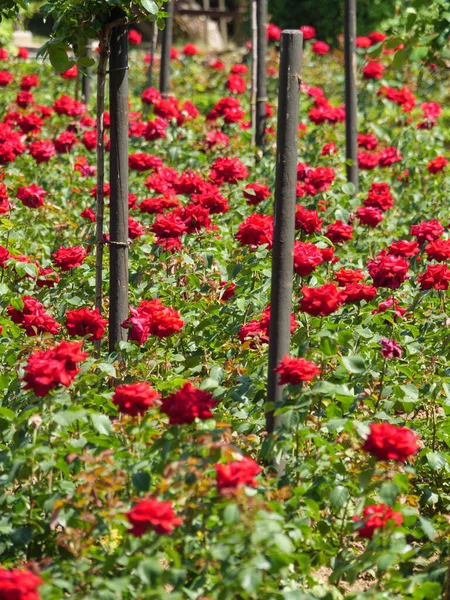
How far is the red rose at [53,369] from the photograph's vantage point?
8.73ft

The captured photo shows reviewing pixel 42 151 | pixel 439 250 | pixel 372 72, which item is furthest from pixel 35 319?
pixel 372 72

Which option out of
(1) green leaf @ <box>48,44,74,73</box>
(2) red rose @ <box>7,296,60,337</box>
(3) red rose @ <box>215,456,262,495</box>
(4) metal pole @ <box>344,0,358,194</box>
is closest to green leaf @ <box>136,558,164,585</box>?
(3) red rose @ <box>215,456,262,495</box>

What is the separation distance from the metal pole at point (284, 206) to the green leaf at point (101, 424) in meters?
0.56

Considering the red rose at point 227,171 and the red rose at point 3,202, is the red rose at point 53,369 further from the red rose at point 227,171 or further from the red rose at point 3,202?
the red rose at point 227,171

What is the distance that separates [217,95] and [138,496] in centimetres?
884

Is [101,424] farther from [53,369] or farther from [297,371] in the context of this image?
[297,371]

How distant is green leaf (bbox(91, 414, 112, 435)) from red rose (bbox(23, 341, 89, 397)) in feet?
0.50

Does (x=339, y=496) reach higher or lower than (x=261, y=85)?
lower

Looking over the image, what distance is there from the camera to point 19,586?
6.95 feet

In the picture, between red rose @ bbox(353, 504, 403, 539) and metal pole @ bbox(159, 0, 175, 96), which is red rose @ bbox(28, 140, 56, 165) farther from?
red rose @ bbox(353, 504, 403, 539)

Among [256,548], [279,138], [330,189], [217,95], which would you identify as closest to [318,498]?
[256,548]

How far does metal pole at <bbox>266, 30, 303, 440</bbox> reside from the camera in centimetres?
309

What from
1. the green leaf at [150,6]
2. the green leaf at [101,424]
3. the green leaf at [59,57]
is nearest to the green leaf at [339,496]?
the green leaf at [101,424]

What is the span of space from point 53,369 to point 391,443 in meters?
0.93
